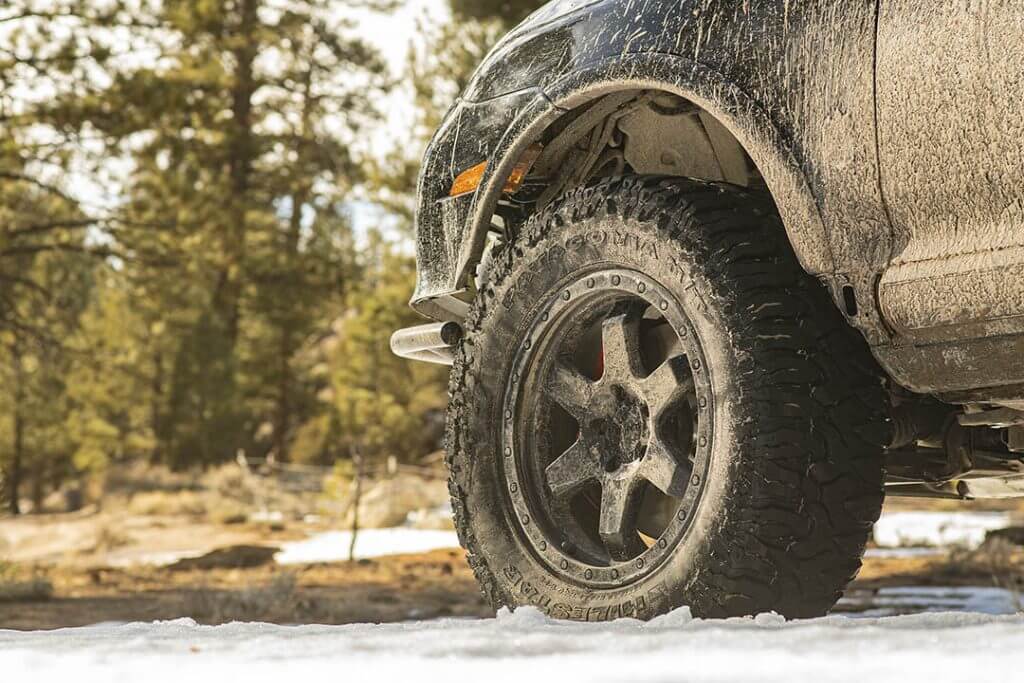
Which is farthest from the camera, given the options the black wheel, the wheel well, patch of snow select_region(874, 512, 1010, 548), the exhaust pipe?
patch of snow select_region(874, 512, 1010, 548)

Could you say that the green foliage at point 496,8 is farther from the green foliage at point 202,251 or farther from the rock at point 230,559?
the rock at point 230,559

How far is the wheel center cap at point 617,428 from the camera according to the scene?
2.74 meters

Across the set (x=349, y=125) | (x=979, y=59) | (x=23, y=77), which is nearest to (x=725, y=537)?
(x=979, y=59)

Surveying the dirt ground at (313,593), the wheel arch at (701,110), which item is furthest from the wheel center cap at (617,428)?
the dirt ground at (313,593)

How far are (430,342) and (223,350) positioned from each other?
69.6 ft

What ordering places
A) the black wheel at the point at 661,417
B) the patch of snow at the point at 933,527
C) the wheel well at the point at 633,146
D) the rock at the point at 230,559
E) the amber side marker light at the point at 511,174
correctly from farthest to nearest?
the rock at the point at 230,559 → the patch of snow at the point at 933,527 → the amber side marker light at the point at 511,174 → the wheel well at the point at 633,146 → the black wheel at the point at 661,417

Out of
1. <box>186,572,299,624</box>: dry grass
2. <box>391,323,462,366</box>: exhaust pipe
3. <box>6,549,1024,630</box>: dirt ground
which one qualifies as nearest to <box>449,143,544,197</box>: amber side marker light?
<box>391,323,462,366</box>: exhaust pipe

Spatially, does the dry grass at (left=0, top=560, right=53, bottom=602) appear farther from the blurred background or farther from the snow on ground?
the snow on ground

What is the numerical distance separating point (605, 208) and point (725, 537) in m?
0.80

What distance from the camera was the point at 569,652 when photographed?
187 centimetres

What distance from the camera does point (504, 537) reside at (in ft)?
9.74

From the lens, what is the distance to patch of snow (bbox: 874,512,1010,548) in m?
11.8

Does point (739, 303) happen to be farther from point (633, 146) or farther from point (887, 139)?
point (633, 146)

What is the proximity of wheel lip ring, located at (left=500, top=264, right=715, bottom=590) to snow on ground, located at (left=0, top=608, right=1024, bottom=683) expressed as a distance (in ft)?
1.01
